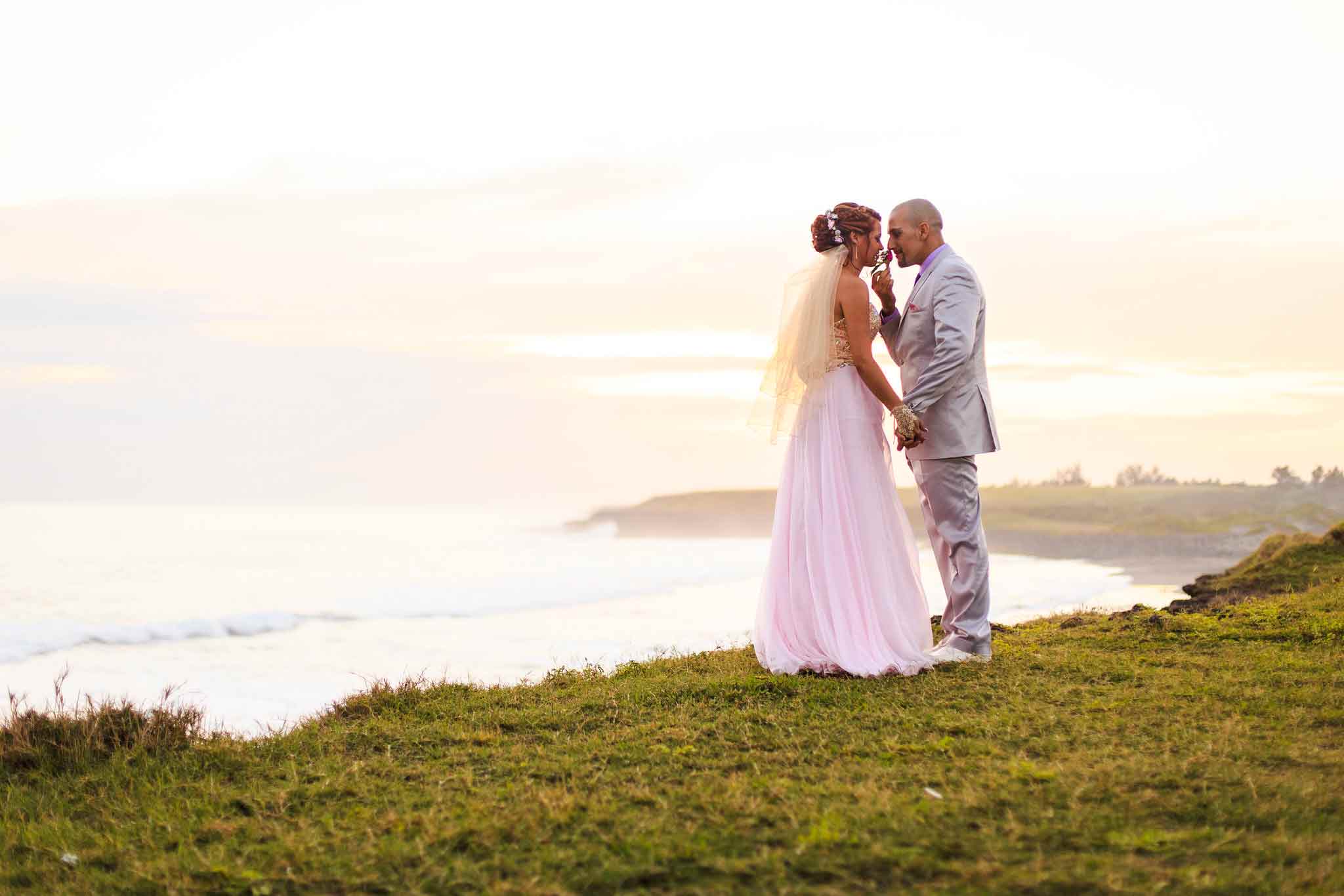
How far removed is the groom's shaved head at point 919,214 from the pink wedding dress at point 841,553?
0.66 metres

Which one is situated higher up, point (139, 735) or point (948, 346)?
point (948, 346)

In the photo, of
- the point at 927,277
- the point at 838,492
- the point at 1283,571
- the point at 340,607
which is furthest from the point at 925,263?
the point at 340,607

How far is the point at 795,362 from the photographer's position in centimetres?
682

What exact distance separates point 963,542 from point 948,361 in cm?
118

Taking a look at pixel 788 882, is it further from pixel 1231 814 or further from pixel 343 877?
pixel 1231 814

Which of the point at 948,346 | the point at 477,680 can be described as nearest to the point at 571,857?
the point at 477,680

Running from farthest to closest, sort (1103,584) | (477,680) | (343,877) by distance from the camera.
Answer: (1103,584) < (477,680) < (343,877)

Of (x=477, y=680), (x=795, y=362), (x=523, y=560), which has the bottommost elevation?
(x=523, y=560)

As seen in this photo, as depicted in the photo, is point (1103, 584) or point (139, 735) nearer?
point (139, 735)

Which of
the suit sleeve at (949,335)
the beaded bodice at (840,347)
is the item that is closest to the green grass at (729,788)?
the suit sleeve at (949,335)

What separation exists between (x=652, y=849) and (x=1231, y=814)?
2013 millimetres

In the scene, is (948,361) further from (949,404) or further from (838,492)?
(838,492)

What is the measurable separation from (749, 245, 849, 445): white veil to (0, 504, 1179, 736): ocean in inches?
89.0

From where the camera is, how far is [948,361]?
6523 millimetres
